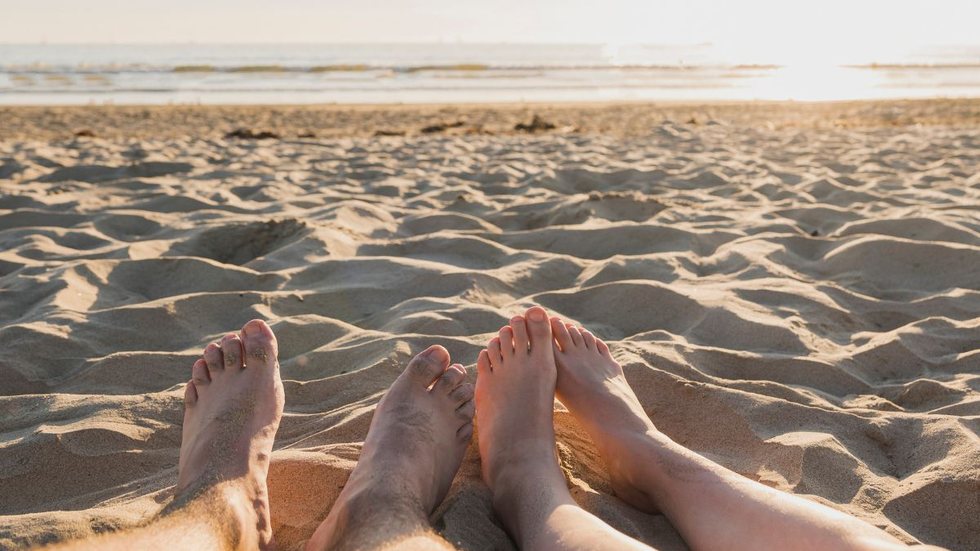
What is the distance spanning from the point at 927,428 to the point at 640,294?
95 cm

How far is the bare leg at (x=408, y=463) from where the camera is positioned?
1183mm

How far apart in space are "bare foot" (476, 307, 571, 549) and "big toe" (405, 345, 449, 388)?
106 mm

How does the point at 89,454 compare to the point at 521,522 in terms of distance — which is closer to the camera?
the point at 521,522

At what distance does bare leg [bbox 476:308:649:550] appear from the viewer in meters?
1.22

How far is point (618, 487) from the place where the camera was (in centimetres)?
157

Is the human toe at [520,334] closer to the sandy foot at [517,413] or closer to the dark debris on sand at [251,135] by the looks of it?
the sandy foot at [517,413]

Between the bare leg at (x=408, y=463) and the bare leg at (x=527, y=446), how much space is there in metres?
0.07

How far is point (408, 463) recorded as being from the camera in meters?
1.46

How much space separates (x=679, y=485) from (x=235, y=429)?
88 centimetres

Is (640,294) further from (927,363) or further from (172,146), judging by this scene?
(172,146)

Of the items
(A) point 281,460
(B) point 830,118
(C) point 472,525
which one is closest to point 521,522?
(C) point 472,525

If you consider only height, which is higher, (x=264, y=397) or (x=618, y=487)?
(x=264, y=397)

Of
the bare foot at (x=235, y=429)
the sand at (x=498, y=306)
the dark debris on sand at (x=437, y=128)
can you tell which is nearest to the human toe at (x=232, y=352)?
the bare foot at (x=235, y=429)

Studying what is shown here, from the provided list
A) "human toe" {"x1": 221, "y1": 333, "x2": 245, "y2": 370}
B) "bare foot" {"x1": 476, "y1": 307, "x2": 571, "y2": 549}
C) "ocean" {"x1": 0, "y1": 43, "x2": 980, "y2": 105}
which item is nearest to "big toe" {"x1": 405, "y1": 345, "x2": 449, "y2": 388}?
"bare foot" {"x1": 476, "y1": 307, "x2": 571, "y2": 549}
